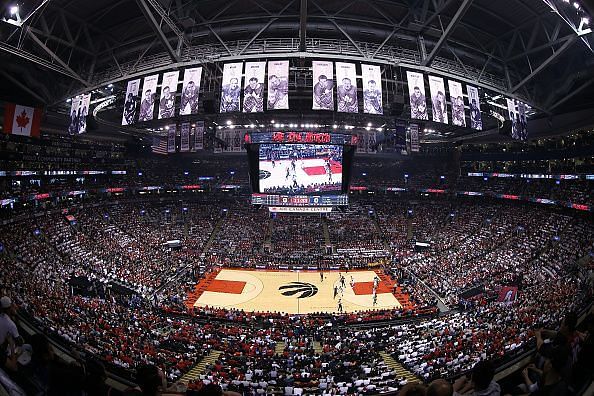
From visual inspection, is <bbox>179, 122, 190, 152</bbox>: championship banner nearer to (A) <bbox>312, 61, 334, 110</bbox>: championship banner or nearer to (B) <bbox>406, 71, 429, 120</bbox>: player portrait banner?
(A) <bbox>312, 61, 334, 110</bbox>: championship banner

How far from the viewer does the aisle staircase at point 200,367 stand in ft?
46.2

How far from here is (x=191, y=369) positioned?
14.6 metres

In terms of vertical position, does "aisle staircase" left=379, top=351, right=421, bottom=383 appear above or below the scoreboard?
below

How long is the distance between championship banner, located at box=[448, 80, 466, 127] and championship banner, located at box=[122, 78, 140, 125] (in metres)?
17.5

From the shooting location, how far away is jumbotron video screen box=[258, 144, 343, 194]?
25938 millimetres

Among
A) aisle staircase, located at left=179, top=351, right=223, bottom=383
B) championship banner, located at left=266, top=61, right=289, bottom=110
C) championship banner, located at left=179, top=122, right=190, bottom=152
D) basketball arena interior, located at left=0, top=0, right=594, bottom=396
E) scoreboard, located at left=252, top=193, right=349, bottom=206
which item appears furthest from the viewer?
scoreboard, located at left=252, top=193, right=349, bottom=206

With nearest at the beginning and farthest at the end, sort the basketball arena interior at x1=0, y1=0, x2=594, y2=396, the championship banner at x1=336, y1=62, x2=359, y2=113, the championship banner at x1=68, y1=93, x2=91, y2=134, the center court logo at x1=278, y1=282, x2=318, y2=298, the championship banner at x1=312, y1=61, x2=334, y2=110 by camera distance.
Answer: the basketball arena interior at x1=0, y1=0, x2=594, y2=396, the championship banner at x1=312, y1=61, x2=334, y2=110, the championship banner at x1=336, y1=62, x2=359, y2=113, the championship banner at x1=68, y1=93, x2=91, y2=134, the center court logo at x1=278, y1=282, x2=318, y2=298

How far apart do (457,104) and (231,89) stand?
12222 millimetres

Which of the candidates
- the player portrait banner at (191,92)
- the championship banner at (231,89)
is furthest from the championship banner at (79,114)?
the championship banner at (231,89)

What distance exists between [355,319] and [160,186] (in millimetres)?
38202

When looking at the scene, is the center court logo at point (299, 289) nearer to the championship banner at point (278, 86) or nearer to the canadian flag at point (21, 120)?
the championship banner at point (278, 86)

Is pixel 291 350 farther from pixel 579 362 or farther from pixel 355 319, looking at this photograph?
pixel 579 362

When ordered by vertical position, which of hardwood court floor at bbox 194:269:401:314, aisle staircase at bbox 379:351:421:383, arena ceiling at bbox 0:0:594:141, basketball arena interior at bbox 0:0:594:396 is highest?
arena ceiling at bbox 0:0:594:141

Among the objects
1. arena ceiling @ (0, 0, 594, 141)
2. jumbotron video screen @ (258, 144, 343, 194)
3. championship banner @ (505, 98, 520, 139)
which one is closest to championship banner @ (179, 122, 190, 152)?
arena ceiling @ (0, 0, 594, 141)
